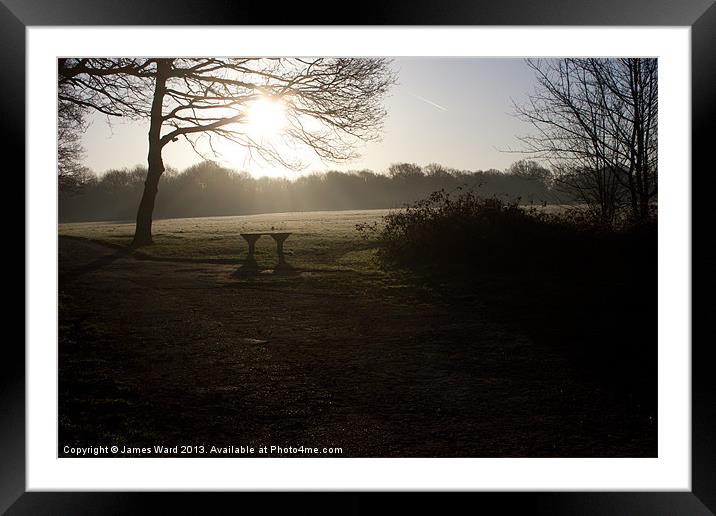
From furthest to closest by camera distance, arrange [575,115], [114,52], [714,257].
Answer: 1. [575,115]
2. [114,52]
3. [714,257]

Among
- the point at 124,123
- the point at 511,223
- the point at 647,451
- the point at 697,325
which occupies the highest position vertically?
the point at 124,123

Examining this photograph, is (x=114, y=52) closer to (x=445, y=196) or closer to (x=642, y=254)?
(x=445, y=196)

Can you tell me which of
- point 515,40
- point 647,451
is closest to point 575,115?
point 515,40

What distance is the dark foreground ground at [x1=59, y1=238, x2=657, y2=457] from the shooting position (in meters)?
4.02

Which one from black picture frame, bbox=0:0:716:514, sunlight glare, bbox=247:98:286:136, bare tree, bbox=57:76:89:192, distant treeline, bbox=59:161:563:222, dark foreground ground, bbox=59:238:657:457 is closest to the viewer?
black picture frame, bbox=0:0:716:514

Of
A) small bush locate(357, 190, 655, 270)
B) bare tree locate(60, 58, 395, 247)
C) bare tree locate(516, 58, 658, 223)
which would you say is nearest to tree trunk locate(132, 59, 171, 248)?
bare tree locate(60, 58, 395, 247)

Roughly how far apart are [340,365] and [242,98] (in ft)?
9.01

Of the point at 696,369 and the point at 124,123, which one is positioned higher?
the point at 124,123

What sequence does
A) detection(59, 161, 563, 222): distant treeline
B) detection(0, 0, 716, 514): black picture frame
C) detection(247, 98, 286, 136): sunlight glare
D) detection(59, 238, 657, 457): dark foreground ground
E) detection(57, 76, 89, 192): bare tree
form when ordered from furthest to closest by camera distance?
detection(247, 98, 286, 136): sunlight glare → detection(59, 161, 563, 222): distant treeline → detection(57, 76, 89, 192): bare tree → detection(59, 238, 657, 457): dark foreground ground → detection(0, 0, 716, 514): black picture frame

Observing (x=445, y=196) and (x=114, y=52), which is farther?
(x=445, y=196)

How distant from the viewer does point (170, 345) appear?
456cm

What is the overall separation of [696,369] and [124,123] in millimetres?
5165

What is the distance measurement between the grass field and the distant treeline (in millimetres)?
90

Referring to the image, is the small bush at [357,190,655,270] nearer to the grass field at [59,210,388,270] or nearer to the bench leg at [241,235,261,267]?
the grass field at [59,210,388,270]
